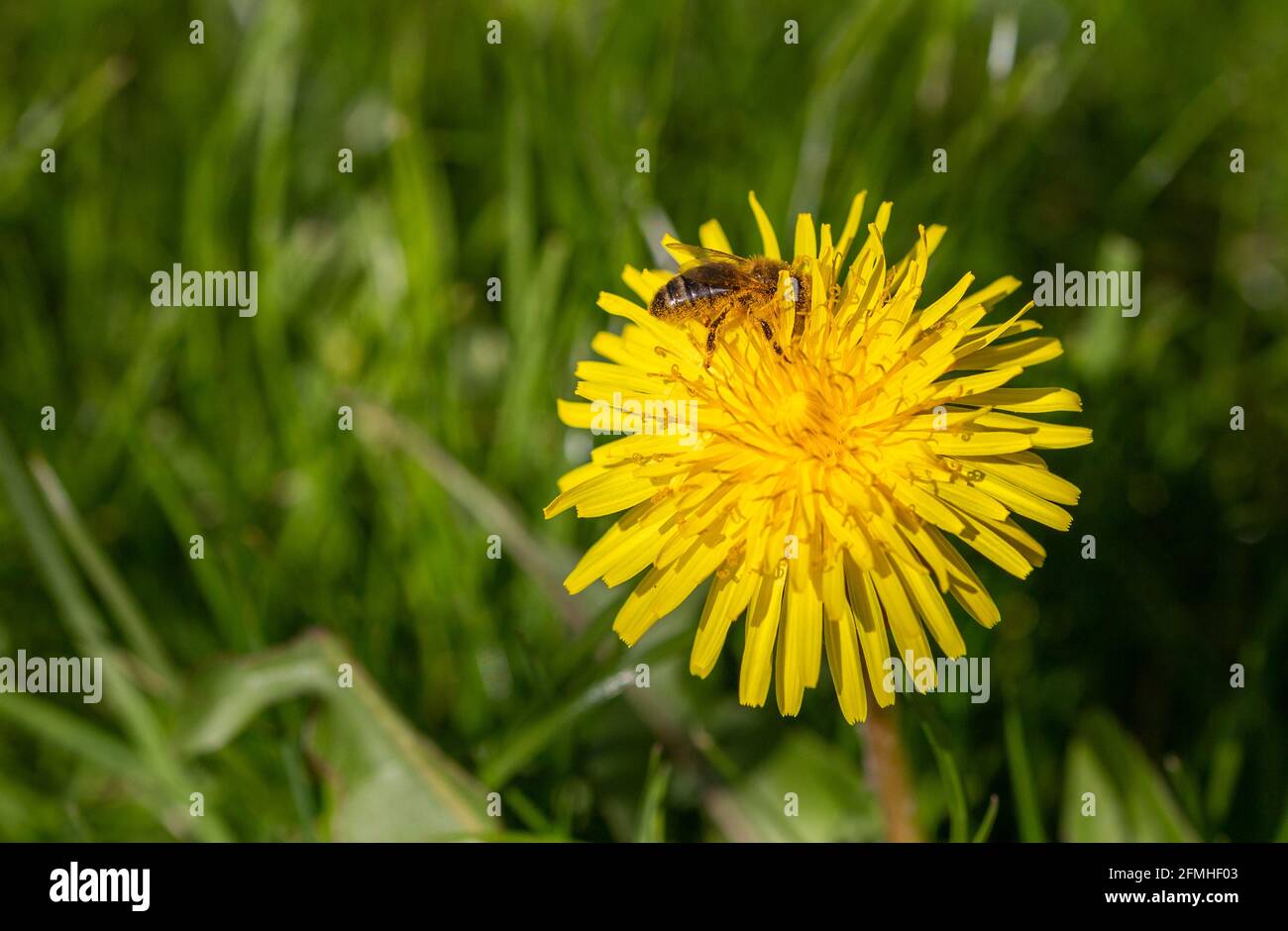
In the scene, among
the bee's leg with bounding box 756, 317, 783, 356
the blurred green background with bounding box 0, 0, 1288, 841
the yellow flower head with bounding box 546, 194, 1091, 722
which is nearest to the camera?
the yellow flower head with bounding box 546, 194, 1091, 722

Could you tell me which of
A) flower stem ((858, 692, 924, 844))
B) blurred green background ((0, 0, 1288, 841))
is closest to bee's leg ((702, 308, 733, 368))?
blurred green background ((0, 0, 1288, 841))

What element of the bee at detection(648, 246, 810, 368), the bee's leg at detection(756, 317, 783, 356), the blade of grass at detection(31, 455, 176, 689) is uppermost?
the bee at detection(648, 246, 810, 368)

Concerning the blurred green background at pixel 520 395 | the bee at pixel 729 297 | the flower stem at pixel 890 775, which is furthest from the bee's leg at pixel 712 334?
the flower stem at pixel 890 775

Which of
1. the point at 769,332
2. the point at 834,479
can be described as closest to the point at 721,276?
the point at 769,332

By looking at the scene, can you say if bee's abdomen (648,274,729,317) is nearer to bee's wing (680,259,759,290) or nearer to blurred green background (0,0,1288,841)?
bee's wing (680,259,759,290)

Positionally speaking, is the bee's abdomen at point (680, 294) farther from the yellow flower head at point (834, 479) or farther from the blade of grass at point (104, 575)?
the blade of grass at point (104, 575)
